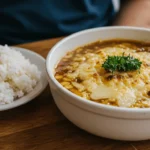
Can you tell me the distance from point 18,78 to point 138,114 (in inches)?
14.4

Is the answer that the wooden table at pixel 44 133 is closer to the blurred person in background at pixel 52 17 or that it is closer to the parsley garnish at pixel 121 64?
the parsley garnish at pixel 121 64

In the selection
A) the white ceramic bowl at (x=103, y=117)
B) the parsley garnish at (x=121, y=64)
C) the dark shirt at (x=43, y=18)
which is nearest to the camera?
the white ceramic bowl at (x=103, y=117)

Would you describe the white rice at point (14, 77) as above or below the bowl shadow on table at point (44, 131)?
above

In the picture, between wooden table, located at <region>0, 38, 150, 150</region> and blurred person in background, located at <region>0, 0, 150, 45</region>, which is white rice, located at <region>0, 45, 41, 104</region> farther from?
blurred person in background, located at <region>0, 0, 150, 45</region>

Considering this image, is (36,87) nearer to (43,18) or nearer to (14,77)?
(14,77)

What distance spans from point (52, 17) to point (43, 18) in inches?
1.5

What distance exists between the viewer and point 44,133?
2.83 feet

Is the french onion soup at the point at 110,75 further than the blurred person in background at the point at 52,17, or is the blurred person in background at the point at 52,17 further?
the blurred person in background at the point at 52,17

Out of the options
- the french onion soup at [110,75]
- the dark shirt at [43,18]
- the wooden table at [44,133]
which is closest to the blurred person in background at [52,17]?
the dark shirt at [43,18]

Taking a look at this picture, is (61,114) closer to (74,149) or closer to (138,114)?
(74,149)

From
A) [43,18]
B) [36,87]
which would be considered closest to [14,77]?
[36,87]

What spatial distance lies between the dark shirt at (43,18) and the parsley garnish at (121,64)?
62 cm

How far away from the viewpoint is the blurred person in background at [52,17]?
4.72ft

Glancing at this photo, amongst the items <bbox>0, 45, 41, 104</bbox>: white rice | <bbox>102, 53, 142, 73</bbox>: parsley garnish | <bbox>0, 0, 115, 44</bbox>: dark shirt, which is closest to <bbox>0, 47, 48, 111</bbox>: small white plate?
<bbox>0, 45, 41, 104</bbox>: white rice
